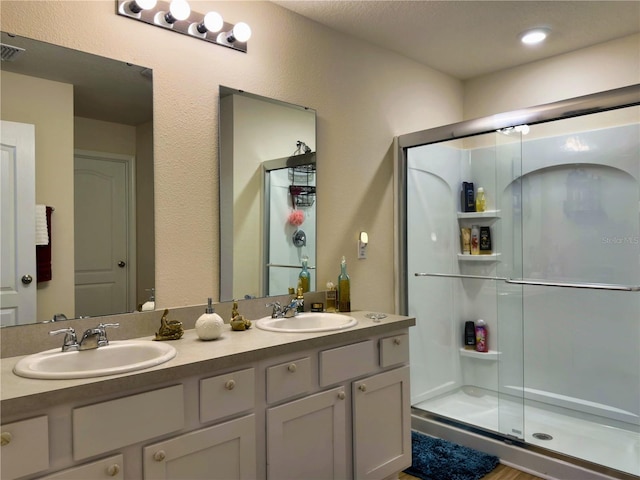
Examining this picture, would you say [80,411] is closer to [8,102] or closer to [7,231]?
[7,231]

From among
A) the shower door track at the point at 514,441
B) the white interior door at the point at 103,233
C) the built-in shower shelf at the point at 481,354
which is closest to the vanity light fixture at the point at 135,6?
the white interior door at the point at 103,233

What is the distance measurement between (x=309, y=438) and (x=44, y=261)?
1208mm

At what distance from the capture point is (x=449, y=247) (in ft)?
10.9

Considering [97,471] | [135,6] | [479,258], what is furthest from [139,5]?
[479,258]

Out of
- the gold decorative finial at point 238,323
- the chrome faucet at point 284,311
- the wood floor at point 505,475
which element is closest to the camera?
the gold decorative finial at point 238,323

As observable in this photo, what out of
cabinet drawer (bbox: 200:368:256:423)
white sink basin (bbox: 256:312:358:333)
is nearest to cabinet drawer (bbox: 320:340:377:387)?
white sink basin (bbox: 256:312:358:333)

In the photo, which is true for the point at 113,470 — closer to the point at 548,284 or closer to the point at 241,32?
the point at 241,32

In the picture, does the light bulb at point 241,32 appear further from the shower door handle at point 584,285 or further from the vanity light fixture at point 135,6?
the shower door handle at point 584,285

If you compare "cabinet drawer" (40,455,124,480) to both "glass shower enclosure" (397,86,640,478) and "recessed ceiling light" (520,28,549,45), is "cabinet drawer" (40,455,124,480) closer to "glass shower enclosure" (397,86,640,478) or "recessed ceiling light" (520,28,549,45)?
"glass shower enclosure" (397,86,640,478)

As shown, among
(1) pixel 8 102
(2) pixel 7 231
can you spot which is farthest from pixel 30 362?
(1) pixel 8 102

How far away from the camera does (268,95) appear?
2.40 metres

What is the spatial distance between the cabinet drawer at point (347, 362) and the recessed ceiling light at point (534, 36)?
2145mm

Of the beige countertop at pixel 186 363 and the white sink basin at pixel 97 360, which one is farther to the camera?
the white sink basin at pixel 97 360

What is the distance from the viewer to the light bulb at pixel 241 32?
2168mm
